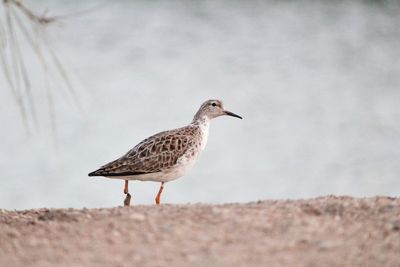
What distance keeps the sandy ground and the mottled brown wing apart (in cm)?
207

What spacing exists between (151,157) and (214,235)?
132 inches

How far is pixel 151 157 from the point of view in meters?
9.82

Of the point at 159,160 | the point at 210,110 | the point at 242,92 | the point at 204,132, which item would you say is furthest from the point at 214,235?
the point at 242,92

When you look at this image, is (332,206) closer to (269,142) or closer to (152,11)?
(269,142)

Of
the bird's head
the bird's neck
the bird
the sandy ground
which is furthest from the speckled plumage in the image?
the sandy ground

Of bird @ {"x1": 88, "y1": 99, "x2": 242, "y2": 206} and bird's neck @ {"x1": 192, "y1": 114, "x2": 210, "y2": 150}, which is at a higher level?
bird's neck @ {"x1": 192, "y1": 114, "x2": 210, "y2": 150}

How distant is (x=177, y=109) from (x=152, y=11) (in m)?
11.4

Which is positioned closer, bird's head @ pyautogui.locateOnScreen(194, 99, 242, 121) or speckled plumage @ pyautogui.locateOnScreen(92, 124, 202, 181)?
speckled plumage @ pyautogui.locateOnScreen(92, 124, 202, 181)

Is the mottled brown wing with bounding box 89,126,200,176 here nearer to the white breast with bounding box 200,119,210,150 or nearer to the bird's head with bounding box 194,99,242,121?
the white breast with bounding box 200,119,210,150

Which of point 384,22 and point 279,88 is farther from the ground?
point 384,22

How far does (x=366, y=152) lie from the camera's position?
1964 centimetres

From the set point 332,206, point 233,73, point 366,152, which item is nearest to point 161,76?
point 233,73

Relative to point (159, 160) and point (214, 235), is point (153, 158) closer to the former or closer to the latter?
point (159, 160)

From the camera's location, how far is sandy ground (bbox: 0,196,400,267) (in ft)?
20.1
